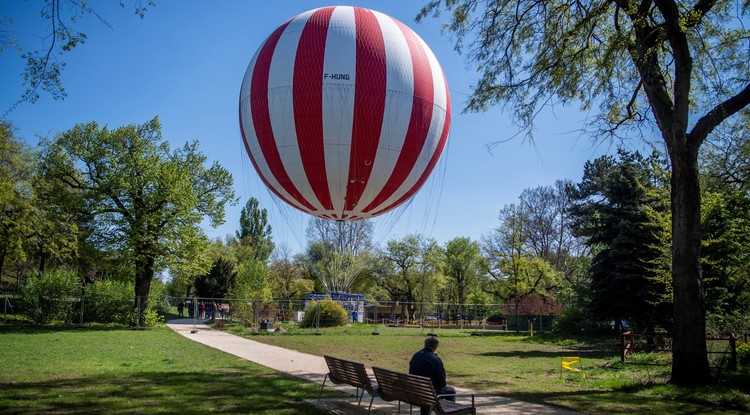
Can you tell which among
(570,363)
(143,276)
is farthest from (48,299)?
(570,363)

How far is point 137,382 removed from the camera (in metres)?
10.5

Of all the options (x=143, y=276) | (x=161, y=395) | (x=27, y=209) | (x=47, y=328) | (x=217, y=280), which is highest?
(x=27, y=209)

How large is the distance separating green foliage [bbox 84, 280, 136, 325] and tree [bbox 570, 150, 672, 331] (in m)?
25.5

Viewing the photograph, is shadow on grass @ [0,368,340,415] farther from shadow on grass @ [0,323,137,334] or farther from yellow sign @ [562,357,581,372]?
shadow on grass @ [0,323,137,334]

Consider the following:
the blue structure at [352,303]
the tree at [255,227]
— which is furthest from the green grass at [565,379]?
the tree at [255,227]

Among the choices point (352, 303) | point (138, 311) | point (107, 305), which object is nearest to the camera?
point (138, 311)

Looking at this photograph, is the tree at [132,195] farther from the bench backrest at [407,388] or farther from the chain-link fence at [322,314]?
the bench backrest at [407,388]

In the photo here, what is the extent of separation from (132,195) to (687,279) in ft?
92.3

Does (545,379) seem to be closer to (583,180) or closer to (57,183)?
(57,183)

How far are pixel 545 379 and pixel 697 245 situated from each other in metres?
4.85

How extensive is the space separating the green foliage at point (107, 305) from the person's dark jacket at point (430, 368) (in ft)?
85.9

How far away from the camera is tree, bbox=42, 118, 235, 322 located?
95.5ft

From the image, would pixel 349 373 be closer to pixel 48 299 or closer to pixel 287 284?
pixel 48 299

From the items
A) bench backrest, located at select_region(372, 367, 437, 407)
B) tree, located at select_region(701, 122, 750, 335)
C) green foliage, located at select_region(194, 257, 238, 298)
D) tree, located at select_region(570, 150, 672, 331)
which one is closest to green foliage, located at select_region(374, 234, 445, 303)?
green foliage, located at select_region(194, 257, 238, 298)
